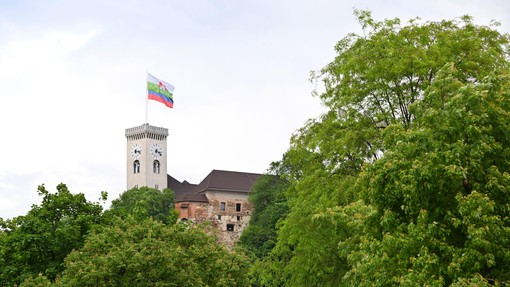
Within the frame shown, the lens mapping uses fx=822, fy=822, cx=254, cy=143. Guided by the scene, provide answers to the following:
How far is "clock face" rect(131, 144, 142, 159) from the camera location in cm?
13100

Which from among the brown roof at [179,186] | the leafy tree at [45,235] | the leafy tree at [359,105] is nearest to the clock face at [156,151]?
the brown roof at [179,186]

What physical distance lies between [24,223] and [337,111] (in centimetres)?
1371

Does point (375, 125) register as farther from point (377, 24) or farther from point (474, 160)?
point (474, 160)

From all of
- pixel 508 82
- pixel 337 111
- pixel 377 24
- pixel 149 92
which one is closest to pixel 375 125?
pixel 337 111

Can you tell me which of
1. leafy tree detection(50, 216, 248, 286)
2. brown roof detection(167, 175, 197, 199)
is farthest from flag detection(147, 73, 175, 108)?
leafy tree detection(50, 216, 248, 286)

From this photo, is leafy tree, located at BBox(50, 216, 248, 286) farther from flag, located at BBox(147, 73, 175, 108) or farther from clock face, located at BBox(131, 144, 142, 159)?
clock face, located at BBox(131, 144, 142, 159)

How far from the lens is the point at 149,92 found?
11050 centimetres

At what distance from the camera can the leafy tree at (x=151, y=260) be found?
28.6 m

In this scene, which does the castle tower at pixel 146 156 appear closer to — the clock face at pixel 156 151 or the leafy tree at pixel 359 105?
the clock face at pixel 156 151

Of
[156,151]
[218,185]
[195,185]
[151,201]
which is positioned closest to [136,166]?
[156,151]

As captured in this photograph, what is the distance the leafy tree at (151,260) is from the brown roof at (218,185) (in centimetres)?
7944

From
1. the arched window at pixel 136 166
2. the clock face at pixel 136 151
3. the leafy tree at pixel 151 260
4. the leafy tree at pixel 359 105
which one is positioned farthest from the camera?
the clock face at pixel 136 151

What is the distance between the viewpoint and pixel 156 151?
131625 mm

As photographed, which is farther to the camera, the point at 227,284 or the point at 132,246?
the point at 227,284
